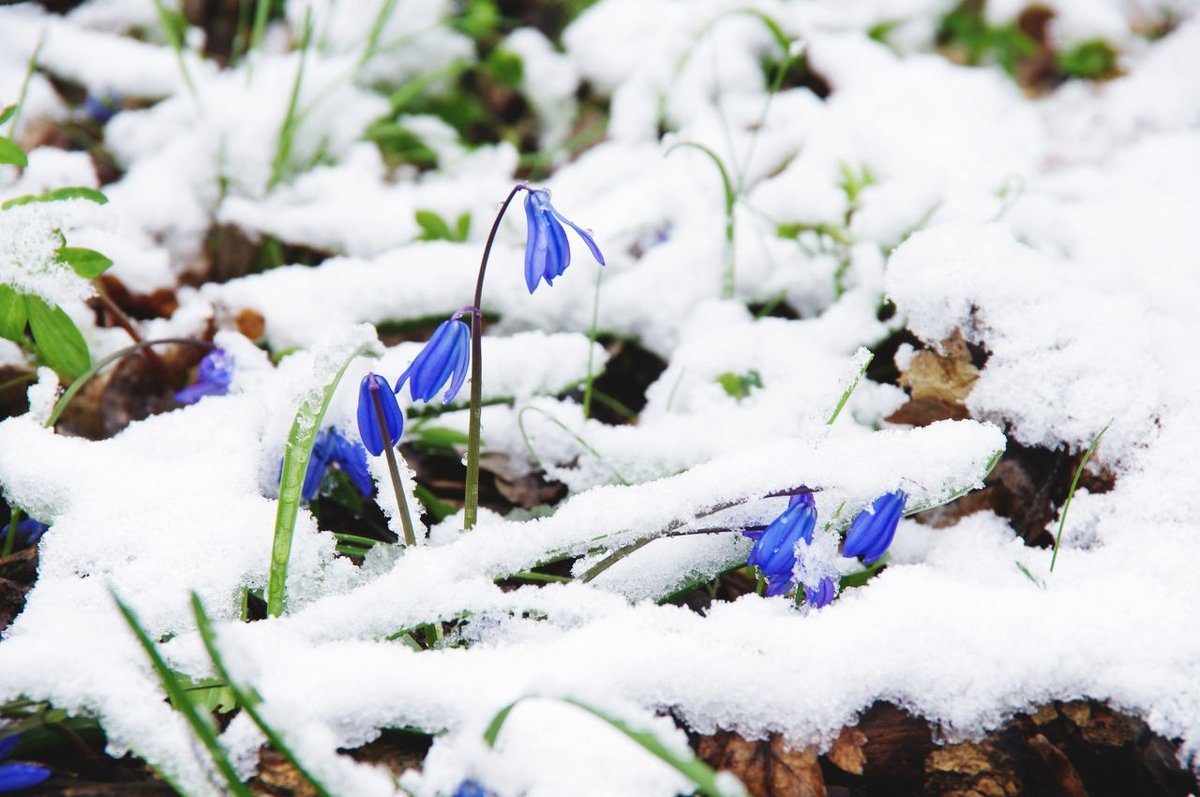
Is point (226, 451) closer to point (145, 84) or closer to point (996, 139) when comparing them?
point (145, 84)

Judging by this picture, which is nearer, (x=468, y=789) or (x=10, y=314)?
(x=468, y=789)

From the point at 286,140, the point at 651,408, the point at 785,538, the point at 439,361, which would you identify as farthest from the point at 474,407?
the point at 286,140

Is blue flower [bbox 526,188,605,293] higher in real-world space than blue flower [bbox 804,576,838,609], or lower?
higher

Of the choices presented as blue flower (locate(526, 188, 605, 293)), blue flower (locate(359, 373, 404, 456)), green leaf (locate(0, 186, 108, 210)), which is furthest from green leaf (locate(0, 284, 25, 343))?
blue flower (locate(526, 188, 605, 293))

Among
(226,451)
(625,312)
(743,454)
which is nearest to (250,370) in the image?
(226,451)

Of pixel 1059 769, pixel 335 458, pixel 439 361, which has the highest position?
pixel 439 361

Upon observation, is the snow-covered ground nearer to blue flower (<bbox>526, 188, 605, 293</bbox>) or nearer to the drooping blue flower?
the drooping blue flower

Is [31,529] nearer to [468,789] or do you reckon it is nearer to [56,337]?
[56,337]
